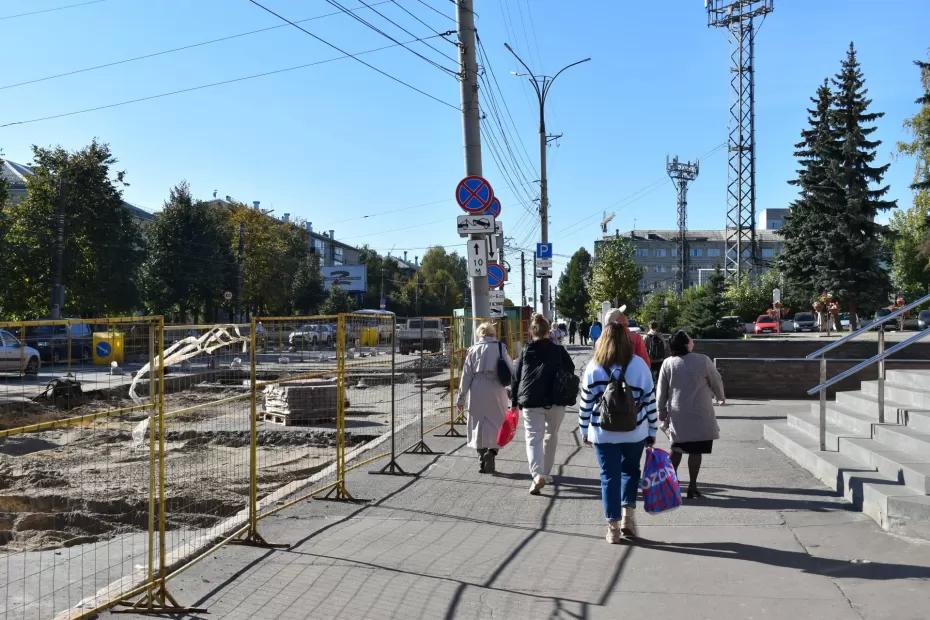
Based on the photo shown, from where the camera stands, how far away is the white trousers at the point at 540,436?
334 inches

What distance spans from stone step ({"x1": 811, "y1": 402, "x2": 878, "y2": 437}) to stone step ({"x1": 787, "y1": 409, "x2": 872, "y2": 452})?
0.02 m

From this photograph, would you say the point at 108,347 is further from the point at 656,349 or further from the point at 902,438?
the point at 656,349

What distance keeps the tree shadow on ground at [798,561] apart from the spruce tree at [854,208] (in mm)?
39137

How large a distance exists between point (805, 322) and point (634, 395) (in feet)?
177

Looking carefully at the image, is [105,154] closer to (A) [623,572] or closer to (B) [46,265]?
(B) [46,265]

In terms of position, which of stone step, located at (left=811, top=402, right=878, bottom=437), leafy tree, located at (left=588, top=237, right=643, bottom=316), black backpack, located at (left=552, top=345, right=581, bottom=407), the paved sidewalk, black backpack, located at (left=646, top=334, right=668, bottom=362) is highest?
leafy tree, located at (left=588, top=237, right=643, bottom=316)

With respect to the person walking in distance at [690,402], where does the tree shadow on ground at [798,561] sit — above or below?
below

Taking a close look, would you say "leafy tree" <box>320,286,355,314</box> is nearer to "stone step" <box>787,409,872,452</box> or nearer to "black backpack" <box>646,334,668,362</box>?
"black backpack" <box>646,334,668,362</box>

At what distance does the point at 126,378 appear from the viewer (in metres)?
5.39

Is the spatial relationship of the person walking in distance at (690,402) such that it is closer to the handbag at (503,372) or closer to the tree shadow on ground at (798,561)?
the tree shadow on ground at (798,561)

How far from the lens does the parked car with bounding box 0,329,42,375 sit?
15.0 ft

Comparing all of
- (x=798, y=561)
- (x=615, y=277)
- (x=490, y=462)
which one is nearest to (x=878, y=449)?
(x=798, y=561)

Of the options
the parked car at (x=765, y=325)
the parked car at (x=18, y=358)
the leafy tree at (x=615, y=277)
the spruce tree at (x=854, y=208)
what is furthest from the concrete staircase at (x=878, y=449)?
the leafy tree at (x=615, y=277)

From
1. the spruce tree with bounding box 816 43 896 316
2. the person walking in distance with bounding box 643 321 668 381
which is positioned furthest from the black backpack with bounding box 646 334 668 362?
the spruce tree with bounding box 816 43 896 316
